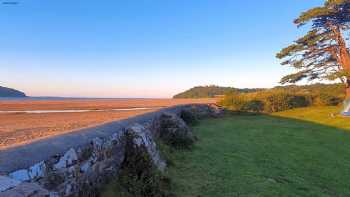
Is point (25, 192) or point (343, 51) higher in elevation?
point (343, 51)

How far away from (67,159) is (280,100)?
69.6 ft

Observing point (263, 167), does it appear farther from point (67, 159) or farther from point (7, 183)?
point (7, 183)

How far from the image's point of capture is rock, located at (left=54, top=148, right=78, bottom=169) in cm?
265

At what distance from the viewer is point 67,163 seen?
276cm

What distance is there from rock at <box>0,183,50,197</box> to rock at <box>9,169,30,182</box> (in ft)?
0.64

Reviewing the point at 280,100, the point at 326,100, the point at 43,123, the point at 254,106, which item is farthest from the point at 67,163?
the point at 326,100

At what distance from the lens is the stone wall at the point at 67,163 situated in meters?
2.10

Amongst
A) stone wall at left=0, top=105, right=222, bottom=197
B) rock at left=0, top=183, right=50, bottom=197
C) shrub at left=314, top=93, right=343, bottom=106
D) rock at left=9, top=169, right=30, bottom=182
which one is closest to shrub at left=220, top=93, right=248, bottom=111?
shrub at left=314, top=93, right=343, bottom=106

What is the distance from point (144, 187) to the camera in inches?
152

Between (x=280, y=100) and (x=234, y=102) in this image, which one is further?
(x=280, y=100)

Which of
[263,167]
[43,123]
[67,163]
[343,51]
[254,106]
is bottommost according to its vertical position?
[263,167]

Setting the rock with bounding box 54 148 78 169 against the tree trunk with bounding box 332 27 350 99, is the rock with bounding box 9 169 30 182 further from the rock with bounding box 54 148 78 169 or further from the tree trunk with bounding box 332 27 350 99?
the tree trunk with bounding box 332 27 350 99

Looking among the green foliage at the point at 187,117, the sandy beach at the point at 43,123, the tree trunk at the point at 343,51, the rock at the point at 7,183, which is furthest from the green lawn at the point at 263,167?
the tree trunk at the point at 343,51

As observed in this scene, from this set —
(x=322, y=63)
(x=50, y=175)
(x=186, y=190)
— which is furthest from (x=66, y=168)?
(x=322, y=63)
